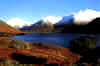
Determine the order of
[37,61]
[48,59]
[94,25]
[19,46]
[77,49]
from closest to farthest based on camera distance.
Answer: [37,61] → [48,59] → [19,46] → [77,49] → [94,25]

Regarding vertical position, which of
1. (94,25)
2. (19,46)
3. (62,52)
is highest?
(94,25)

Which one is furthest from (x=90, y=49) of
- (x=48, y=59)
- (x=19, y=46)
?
(x=19, y=46)

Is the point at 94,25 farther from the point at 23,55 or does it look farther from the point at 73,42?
Result: the point at 23,55

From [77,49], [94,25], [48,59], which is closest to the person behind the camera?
[48,59]

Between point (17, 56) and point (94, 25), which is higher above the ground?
point (94, 25)

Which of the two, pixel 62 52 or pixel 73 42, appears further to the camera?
pixel 73 42

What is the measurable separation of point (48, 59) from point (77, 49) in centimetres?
678

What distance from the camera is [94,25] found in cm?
11738

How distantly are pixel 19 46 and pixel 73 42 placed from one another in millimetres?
8173

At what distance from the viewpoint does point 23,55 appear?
37.1ft

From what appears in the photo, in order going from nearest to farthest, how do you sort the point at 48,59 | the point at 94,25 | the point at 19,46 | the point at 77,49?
the point at 48,59 < the point at 19,46 < the point at 77,49 < the point at 94,25

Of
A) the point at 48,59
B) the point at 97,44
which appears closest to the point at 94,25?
the point at 97,44

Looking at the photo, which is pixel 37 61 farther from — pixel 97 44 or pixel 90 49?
pixel 97 44

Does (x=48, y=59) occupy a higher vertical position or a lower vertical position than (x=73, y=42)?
lower
